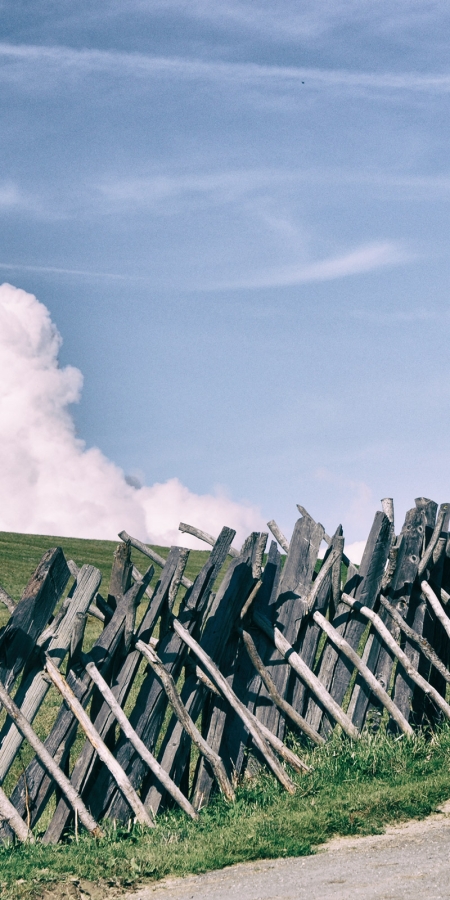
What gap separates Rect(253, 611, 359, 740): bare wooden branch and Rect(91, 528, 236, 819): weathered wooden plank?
629mm

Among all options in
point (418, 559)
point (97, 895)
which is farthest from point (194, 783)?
point (418, 559)

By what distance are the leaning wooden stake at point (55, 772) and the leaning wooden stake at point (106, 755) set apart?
0.93 feet

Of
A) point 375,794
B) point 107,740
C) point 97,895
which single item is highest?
point 107,740

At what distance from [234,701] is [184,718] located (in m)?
0.45

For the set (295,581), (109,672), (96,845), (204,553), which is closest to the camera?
(96,845)

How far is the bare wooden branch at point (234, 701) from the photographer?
261 inches

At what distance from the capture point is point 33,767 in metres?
6.18

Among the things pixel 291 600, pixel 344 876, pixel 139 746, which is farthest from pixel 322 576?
pixel 344 876

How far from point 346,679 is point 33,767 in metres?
2.92

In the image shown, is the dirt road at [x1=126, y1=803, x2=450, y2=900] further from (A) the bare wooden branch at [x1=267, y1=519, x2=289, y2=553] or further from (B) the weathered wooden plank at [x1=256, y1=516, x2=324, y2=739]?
(A) the bare wooden branch at [x1=267, y1=519, x2=289, y2=553]

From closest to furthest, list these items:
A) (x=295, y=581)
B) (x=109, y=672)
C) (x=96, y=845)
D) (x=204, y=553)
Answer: (x=96, y=845)
(x=109, y=672)
(x=295, y=581)
(x=204, y=553)

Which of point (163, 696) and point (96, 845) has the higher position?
point (163, 696)

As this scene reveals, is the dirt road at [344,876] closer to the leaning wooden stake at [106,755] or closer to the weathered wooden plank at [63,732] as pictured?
the leaning wooden stake at [106,755]

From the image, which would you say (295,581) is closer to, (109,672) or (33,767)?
(109,672)
